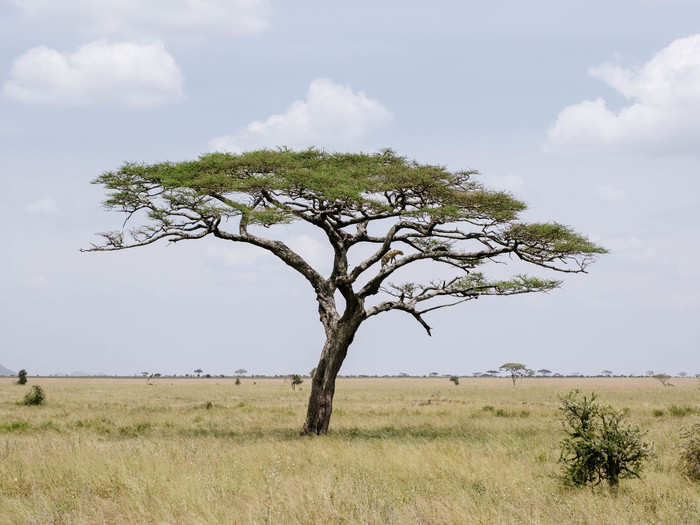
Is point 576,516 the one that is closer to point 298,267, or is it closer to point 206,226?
point 298,267

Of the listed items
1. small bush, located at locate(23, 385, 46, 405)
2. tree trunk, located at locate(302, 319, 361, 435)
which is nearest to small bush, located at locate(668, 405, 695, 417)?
tree trunk, located at locate(302, 319, 361, 435)

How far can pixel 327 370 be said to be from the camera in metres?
20.0

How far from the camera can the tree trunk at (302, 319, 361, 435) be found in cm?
1994

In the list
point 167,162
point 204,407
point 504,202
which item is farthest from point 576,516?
point 204,407

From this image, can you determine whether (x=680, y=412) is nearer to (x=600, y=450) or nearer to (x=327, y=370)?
(x=327, y=370)

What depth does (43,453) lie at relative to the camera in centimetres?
1415

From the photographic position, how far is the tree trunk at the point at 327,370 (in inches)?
785

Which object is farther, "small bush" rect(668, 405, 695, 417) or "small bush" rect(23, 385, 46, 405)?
"small bush" rect(23, 385, 46, 405)

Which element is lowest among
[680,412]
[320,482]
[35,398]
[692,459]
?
[35,398]

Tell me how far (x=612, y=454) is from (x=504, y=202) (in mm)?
10619

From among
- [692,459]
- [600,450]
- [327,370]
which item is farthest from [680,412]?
[600,450]

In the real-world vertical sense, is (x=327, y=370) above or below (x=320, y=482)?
above

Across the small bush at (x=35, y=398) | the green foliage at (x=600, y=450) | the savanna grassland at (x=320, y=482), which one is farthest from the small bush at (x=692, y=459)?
the small bush at (x=35, y=398)

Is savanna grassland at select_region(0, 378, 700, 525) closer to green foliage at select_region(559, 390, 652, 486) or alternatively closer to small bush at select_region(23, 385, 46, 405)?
green foliage at select_region(559, 390, 652, 486)
